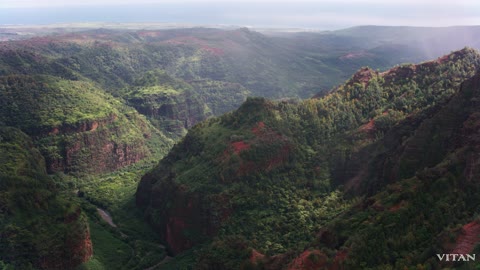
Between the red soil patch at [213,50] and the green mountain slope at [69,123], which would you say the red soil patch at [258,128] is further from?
the red soil patch at [213,50]

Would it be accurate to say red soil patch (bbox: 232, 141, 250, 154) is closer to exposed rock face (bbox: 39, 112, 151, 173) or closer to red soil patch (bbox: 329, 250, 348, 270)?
red soil patch (bbox: 329, 250, 348, 270)

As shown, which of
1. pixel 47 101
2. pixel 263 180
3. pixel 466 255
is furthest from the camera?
pixel 47 101

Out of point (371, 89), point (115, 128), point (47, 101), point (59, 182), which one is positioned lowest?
point (59, 182)

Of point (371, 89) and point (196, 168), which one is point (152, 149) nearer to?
point (196, 168)

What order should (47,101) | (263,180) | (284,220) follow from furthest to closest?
(47,101) < (263,180) < (284,220)

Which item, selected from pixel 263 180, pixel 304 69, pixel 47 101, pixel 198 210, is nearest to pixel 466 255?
pixel 263 180

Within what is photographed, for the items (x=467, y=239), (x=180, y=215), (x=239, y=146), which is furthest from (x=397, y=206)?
(x=180, y=215)

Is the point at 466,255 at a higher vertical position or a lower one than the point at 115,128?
higher
